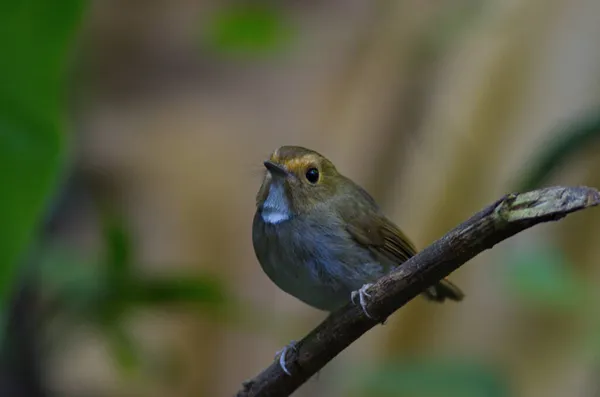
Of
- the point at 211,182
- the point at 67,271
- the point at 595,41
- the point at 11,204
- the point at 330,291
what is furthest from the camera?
the point at 211,182

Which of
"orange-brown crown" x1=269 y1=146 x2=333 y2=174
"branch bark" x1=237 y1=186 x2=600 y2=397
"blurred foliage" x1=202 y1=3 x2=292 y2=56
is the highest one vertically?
"blurred foliage" x1=202 y1=3 x2=292 y2=56

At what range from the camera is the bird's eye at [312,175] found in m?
1.86

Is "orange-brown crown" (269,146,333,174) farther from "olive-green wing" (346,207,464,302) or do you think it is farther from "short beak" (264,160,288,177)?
"olive-green wing" (346,207,464,302)

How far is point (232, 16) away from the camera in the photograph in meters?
3.65

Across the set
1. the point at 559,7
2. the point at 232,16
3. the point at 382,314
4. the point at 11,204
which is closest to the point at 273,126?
the point at 232,16

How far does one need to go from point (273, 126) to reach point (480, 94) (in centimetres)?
164

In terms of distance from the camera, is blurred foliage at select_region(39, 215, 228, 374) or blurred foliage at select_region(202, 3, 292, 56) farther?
blurred foliage at select_region(202, 3, 292, 56)

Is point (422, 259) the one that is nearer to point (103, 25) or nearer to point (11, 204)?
point (11, 204)

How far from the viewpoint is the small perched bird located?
1.83 meters

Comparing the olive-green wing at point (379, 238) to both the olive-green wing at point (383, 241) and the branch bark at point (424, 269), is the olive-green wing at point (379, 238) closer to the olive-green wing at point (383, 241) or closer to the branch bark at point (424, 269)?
the olive-green wing at point (383, 241)

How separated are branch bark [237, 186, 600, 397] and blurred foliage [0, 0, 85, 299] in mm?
767

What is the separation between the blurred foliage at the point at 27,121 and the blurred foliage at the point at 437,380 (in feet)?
4.31

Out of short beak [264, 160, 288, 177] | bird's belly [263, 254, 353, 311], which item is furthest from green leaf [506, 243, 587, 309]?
A: short beak [264, 160, 288, 177]

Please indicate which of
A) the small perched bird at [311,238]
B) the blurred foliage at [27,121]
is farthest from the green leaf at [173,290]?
the small perched bird at [311,238]
